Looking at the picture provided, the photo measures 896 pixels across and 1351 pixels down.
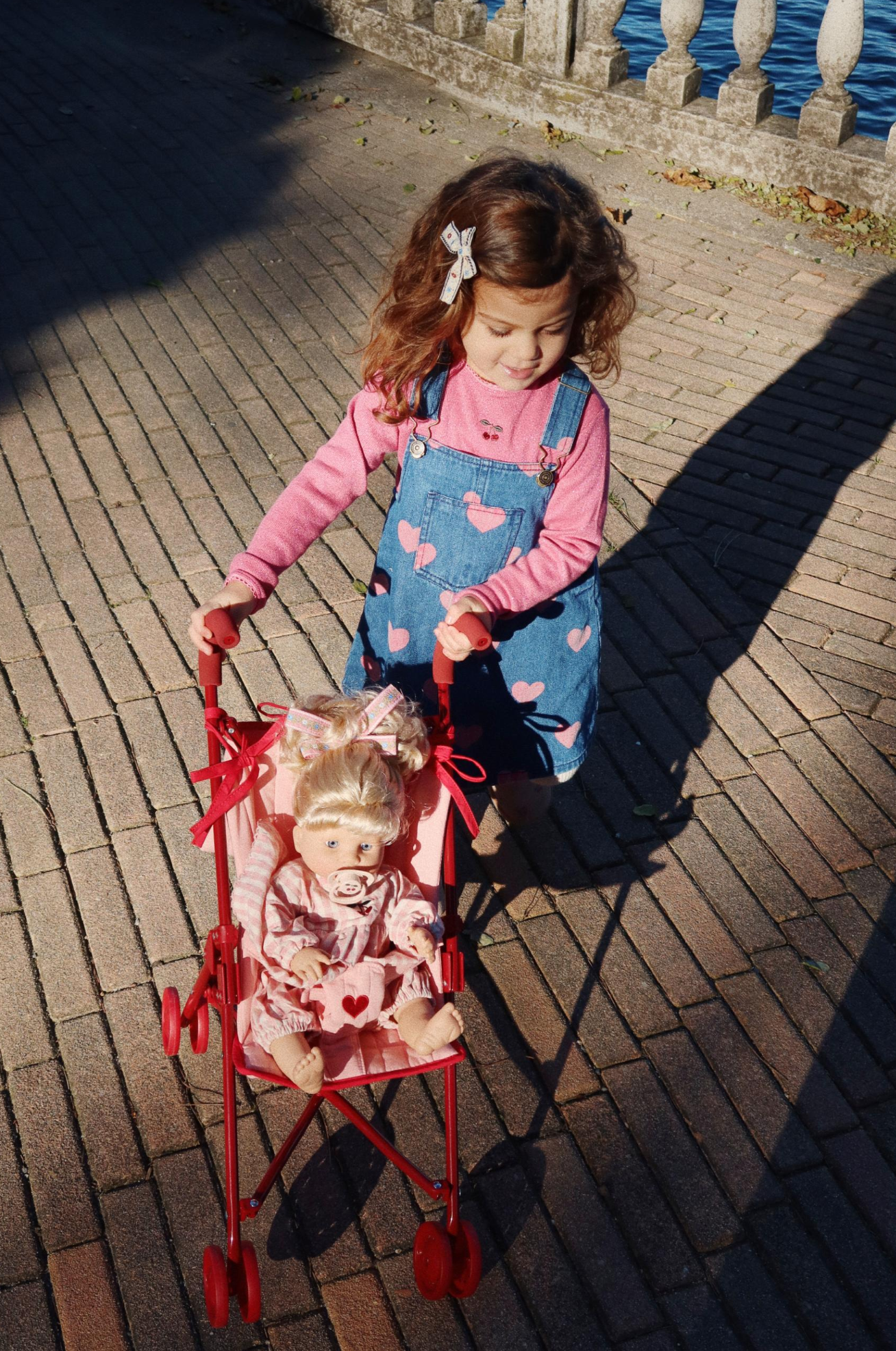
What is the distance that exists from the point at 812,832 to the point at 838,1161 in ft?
3.63

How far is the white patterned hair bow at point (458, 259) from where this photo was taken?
2.48 m

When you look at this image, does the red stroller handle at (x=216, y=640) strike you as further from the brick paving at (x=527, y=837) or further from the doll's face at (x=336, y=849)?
A: the brick paving at (x=527, y=837)

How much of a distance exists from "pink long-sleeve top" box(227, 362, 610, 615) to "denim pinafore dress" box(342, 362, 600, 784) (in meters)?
0.03

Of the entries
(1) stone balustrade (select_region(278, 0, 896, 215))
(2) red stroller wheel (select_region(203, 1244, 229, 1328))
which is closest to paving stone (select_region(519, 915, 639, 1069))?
(2) red stroller wheel (select_region(203, 1244, 229, 1328))

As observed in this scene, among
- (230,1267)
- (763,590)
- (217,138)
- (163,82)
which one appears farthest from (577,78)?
(230,1267)

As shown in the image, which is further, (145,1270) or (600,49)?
(600,49)

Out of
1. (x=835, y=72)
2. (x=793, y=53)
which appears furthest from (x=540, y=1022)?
(x=793, y=53)

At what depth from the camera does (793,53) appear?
1160 centimetres

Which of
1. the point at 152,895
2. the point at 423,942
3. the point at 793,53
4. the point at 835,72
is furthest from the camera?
the point at 793,53

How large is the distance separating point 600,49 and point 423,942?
6965 millimetres

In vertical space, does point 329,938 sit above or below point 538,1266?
above

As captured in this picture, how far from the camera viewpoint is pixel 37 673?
4203 millimetres

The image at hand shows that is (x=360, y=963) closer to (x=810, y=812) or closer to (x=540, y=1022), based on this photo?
(x=540, y=1022)

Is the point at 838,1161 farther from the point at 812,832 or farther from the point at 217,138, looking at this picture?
the point at 217,138
